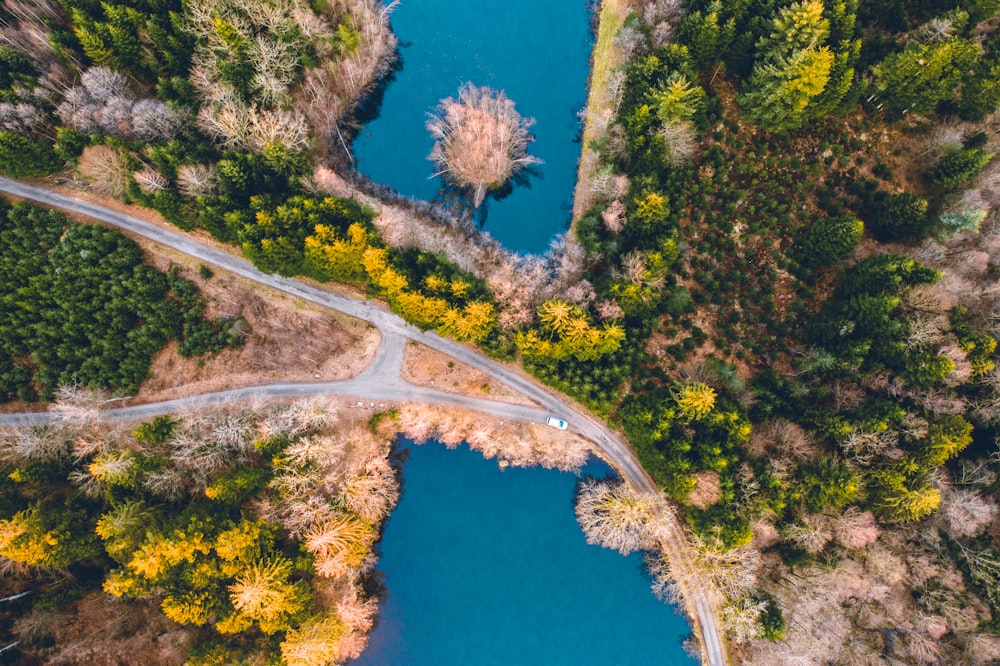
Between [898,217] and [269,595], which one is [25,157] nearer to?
[269,595]

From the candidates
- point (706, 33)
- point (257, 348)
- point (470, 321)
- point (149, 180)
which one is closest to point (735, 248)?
point (706, 33)

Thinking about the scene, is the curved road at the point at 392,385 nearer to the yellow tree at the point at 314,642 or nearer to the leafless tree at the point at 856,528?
the leafless tree at the point at 856,528

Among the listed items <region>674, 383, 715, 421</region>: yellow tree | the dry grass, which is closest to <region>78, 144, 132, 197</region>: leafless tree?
the dry grass

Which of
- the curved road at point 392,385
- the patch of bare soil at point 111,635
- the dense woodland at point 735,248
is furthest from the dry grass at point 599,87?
the patch of bare soil at point 111,635

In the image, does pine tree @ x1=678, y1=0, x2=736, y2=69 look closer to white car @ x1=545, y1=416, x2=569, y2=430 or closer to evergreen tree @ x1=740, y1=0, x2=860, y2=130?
evergreen tree @ x1=740, y1=0, x2=860, y2=130

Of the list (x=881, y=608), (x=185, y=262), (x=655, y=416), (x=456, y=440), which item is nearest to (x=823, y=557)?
(x=881, y=608)
